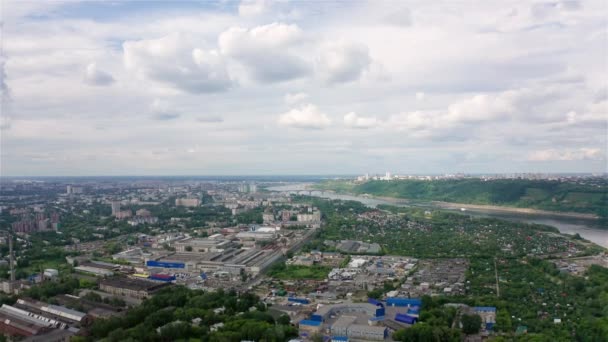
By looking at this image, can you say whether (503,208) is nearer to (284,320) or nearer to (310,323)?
A: (310,323)

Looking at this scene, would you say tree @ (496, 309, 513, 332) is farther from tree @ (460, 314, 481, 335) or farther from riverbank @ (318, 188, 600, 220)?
riverbank @ (318, 188, 600, 220)

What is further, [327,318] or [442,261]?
[442,261]

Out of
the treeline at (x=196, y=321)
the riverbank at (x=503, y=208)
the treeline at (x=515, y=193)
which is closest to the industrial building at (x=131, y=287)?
the treeline at (x=196, y=321)

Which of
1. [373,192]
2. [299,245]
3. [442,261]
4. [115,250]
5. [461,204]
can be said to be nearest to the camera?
[442,261]

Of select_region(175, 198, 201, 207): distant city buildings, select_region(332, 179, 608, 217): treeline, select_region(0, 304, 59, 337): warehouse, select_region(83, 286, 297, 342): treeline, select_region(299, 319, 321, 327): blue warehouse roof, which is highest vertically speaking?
select_region(332, 179, 608, 217): treeline

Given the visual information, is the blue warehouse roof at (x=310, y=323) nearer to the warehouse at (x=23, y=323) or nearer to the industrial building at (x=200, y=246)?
the warehouse at (x=23, y=323)

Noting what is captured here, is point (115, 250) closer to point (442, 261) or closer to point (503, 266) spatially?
point (442, 261)

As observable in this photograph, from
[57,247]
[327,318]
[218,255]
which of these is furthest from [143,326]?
[57,247]

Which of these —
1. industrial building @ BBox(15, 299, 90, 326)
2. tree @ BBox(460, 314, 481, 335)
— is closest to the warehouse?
industrial building @ BBox(15, 299, 90, 326)
